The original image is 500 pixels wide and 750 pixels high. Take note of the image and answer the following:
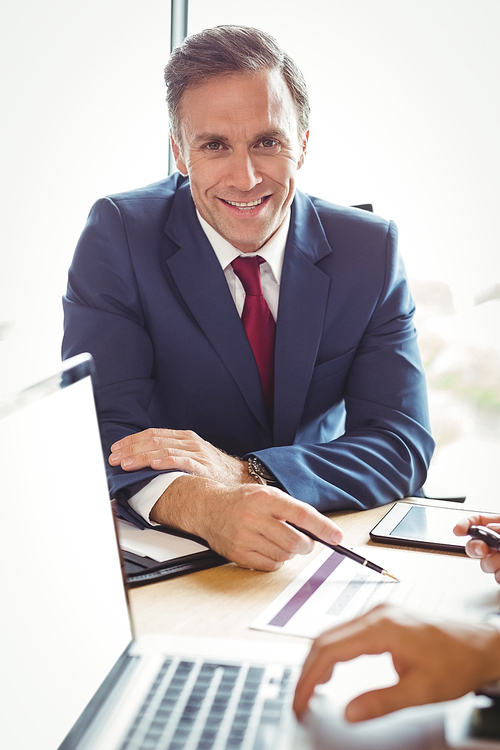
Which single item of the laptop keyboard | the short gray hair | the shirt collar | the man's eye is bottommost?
the laptop keyboard

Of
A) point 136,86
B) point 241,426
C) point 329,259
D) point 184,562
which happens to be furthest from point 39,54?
point 184,562

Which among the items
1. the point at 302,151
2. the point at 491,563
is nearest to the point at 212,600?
the point at 491,563

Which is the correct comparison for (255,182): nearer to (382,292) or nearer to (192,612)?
(382,292)

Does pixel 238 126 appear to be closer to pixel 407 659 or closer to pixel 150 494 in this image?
pixel 150 494

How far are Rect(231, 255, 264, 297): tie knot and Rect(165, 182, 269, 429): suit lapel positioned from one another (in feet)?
0.26

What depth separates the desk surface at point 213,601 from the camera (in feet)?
2.67

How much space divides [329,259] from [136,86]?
2.02 meters

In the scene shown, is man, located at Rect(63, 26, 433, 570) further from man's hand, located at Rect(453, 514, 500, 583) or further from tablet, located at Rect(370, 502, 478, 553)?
man's hand, located at Rect(453, 514, 500, 583)

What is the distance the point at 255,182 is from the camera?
5.36ft

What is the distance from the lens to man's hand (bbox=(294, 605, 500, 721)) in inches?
23.3

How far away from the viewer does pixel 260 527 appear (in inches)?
38.4

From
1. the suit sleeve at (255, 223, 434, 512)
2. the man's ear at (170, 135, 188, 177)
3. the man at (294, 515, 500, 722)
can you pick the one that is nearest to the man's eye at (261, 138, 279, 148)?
the man's ear at (170, 135, 188, 177)

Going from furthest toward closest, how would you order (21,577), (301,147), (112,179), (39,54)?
(112,179) → (39,54) → (301,147) → (21,577)

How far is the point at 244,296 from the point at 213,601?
90 cm
